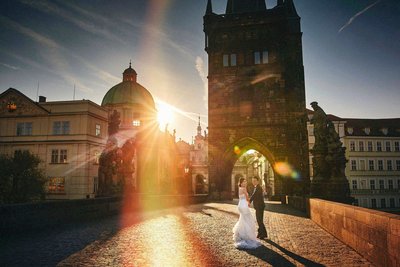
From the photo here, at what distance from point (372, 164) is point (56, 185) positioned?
4647 cm

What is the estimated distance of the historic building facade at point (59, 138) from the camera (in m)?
33.8

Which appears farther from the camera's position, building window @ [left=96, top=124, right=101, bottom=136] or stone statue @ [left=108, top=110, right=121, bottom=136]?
building window @ [left=96, top=124, right=101, bottom=136]

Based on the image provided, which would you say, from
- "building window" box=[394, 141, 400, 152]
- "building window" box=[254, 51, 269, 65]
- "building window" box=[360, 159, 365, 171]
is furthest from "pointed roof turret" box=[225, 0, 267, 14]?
"building window" box=[394, 141, 400, 152]

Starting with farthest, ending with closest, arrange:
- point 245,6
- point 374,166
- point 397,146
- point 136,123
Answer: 1. point 136,123
2. point 397,146
3. point 374,166
4. point 245,6

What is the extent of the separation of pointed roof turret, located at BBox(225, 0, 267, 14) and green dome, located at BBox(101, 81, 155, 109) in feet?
84.7

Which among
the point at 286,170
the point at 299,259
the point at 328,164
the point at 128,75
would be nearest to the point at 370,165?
the point at 286,170

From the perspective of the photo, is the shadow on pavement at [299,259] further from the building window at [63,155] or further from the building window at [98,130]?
the building window at [98,130]

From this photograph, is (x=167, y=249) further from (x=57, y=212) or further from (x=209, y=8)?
(x=209, y=8)

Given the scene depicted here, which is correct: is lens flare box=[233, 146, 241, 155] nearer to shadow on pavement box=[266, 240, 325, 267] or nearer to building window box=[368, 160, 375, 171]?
shadow on pavement box=[266, 240, 325, 267]

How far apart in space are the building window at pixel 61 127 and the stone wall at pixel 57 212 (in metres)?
21.9

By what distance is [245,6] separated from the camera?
105 ft

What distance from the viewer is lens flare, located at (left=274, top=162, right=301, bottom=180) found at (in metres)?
26.8

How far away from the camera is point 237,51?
29.3m

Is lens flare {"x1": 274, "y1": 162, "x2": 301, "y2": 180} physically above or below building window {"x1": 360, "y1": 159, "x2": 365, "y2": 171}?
below
